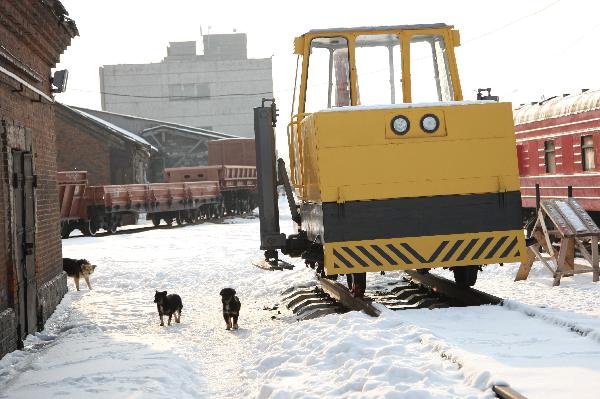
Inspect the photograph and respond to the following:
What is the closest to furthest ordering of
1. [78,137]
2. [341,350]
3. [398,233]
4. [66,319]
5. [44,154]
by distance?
[341,350]
[398,233]
[66,319]
[44,154]
[78,137]

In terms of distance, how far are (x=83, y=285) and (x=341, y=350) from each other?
8105 mm

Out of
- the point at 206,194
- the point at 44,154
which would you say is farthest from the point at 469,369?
the point at 206,194

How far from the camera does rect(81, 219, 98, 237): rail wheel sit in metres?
24.8

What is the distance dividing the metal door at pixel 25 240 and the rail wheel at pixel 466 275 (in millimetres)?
5139

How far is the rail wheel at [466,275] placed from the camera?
851 centimetres

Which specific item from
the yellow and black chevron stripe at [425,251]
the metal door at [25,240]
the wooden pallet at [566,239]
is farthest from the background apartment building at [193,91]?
the yellow and black chevron stripe at [425,251]

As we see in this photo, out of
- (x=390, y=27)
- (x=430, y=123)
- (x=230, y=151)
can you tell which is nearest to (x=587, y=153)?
(x=390, y=27)

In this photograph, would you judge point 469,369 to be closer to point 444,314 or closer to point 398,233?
point 444,314

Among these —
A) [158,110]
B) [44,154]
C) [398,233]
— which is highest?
[158,110]

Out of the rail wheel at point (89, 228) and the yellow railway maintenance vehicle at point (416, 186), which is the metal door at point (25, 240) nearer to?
the yellow railway maintenance vehicle at point (416, 186)

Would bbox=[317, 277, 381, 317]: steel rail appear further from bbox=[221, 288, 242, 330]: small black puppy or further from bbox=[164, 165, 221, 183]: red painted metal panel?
bbox=[164, 165, 221, 183]: red painted metal panel

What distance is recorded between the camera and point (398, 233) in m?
7.57

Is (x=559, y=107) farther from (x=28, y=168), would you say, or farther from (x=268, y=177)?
(x=28, y=168)

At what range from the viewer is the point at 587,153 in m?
15.8
